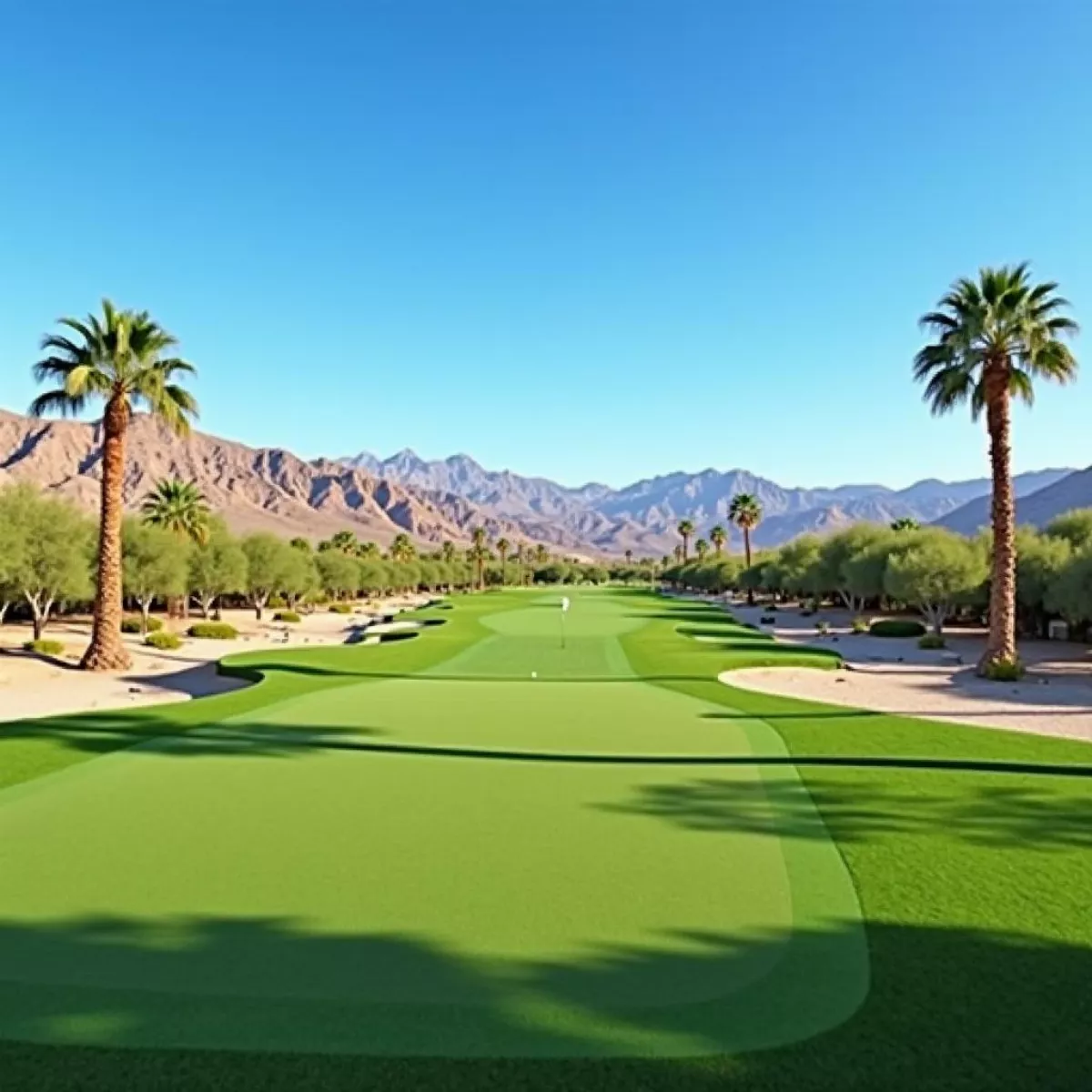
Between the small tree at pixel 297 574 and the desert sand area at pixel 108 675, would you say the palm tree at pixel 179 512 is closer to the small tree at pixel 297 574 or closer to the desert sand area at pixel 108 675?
the desert sand area at pixel 108 675

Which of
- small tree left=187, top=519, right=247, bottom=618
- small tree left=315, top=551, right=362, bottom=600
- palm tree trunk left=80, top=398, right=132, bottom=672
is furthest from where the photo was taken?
small tree left=315, top=551, right=362, bottom=600

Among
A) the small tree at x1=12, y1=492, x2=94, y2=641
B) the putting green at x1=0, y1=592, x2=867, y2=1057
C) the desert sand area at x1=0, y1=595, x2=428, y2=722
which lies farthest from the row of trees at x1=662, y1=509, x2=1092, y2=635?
the small tree at x1=12, y1=492, x2=94, y2=641

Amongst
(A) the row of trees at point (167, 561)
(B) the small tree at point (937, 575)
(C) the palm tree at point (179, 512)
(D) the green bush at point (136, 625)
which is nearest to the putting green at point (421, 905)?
(A) the row of trees at point (167, 561)

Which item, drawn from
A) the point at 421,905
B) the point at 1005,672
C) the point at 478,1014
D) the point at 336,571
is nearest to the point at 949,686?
the point at 1005,672

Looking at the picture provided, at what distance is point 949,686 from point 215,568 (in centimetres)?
5116

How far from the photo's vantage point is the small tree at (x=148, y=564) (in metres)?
51.6

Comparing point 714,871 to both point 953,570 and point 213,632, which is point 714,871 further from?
point 953,570

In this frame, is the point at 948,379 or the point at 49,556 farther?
the point at 49,556

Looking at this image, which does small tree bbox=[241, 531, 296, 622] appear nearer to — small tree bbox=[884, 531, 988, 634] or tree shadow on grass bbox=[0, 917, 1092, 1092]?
small tree bbox=[884, 531, 988, 634]

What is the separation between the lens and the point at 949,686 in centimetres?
2648

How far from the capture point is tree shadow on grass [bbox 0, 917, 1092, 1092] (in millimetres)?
4277

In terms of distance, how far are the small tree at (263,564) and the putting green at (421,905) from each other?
60.2 m

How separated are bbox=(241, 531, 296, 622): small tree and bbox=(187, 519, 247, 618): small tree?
→ 10.3ft

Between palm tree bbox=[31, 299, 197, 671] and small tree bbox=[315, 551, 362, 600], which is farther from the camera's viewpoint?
small tree bbox=[315, 551, 362, 600]
